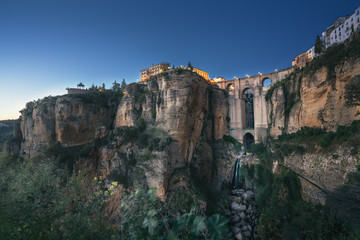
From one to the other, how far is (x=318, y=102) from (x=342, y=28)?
26.9 meters

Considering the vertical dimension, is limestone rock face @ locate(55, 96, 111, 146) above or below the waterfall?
above

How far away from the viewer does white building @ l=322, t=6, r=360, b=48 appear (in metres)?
24.3

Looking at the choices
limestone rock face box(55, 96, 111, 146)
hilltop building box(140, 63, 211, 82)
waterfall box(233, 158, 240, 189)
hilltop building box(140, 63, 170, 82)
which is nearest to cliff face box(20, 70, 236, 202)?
limestone rock face box(55, 96, 111, 146)

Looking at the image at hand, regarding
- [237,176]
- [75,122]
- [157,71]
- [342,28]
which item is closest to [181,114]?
[75,122]

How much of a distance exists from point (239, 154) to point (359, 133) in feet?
44.6

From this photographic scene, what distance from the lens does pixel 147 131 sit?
17719 millimetres

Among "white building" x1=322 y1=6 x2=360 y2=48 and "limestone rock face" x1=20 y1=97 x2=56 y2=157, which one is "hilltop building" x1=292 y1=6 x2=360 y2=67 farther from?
"limestone rock face" x1=20 y1=97 x2=56 y2=157

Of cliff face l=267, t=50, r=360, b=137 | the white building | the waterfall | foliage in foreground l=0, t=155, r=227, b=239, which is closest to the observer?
foliage in foreground l=0, t=155, r=227, b=239

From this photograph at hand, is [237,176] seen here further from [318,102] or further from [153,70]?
[153,70]

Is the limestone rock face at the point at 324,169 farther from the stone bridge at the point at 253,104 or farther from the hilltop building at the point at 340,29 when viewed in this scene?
the hilltop building at the point at 340,29

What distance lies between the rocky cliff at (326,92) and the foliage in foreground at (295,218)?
16.9ft

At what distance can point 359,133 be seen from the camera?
9.45 m

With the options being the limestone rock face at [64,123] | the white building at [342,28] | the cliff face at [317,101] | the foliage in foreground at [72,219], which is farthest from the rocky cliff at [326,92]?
the limestone rock face at [64,123]

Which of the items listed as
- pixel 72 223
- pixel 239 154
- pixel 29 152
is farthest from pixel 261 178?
pixel 29 152
